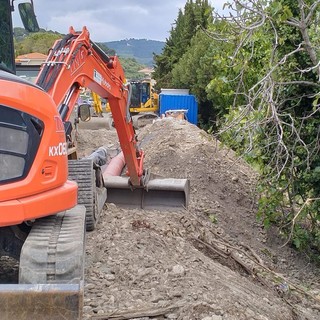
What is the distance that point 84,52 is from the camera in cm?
559

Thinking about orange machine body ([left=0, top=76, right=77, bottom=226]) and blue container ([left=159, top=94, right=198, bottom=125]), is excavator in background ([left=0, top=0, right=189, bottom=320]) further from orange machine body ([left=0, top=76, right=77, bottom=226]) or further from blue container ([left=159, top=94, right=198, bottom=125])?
blue container ([left=159, top=94, right=198, bottom=125])

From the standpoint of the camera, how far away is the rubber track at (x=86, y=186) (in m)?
5.89

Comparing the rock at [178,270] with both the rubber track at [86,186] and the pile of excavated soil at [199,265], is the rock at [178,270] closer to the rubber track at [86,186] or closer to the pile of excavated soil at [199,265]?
the pile of excavated soil at [199,265]

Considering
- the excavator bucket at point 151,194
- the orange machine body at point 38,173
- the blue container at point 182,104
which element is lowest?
the blue container at point 182,104

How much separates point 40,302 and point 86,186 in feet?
9.65

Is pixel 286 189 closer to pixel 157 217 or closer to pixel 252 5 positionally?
pixel 157 217

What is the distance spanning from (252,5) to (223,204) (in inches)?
174

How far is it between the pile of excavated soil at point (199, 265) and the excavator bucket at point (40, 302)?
2.87 feet

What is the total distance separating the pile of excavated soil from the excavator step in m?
0.63

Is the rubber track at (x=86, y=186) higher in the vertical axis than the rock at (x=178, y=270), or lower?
higher

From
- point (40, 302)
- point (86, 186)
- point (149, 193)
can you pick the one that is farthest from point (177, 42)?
point (40, 302)

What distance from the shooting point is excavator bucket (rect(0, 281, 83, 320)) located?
10.0ft

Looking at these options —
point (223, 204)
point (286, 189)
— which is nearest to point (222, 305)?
point (286, 189)

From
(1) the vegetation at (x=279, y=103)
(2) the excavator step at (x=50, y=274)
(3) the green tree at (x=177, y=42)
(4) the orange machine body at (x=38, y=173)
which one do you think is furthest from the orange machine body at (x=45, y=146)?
(3) the green tree at (x=177, y=42)
